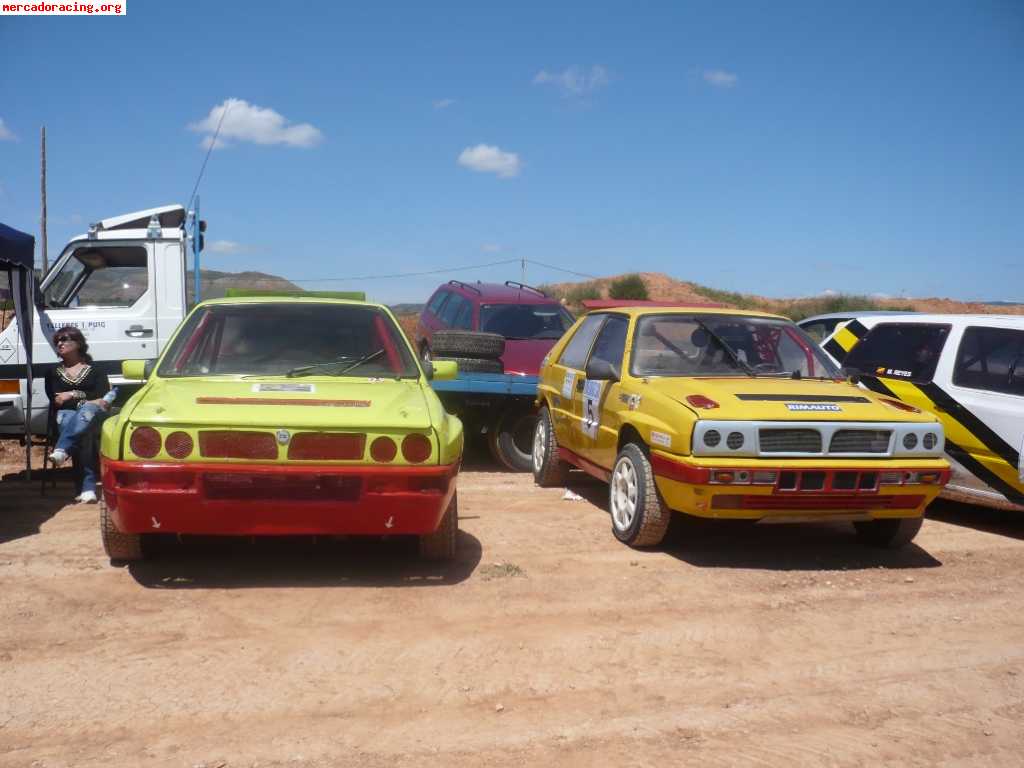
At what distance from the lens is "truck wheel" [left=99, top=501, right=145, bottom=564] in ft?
17.4

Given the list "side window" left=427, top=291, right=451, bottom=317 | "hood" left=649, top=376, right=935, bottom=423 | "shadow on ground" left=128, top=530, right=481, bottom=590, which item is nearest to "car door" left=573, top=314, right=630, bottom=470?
"hood" left=649, top=376, right=935, bottom=423

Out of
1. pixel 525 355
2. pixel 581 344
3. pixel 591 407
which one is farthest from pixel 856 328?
pixel 525 355

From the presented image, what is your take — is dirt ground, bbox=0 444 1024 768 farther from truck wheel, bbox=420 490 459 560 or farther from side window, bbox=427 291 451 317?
side window, bbox=427 291 451 317

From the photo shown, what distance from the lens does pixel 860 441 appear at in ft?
19.4

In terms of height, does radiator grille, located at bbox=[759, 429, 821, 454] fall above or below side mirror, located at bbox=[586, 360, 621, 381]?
below

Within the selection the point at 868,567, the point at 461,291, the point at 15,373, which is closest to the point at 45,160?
the point at 461,291

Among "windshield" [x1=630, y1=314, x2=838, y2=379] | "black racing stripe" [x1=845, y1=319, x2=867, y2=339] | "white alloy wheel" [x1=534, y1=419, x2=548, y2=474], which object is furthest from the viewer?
"black racing stripe" [x1=845, y1=319, x2=867, y2=339]

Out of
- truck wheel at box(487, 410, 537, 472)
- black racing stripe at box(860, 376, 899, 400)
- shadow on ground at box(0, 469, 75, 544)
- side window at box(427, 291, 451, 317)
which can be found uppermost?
black racing stripe at box(860, 376, 899, 400)

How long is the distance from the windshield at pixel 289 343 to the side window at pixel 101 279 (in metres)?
4.00

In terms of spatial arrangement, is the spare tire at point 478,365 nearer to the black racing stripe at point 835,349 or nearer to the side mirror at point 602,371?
the side mirror at point 602,371

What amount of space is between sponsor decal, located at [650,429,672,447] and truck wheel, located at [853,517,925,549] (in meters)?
1.63

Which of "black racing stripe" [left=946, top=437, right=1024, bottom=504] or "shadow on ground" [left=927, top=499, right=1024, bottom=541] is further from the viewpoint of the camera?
"shadow on ground" [left=927, top=499, right=1024, bottom=541]

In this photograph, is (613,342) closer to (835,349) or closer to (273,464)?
(835,349)

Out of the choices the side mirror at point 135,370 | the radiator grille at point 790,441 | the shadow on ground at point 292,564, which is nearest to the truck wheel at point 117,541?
the shadow on ground at point 292,564
